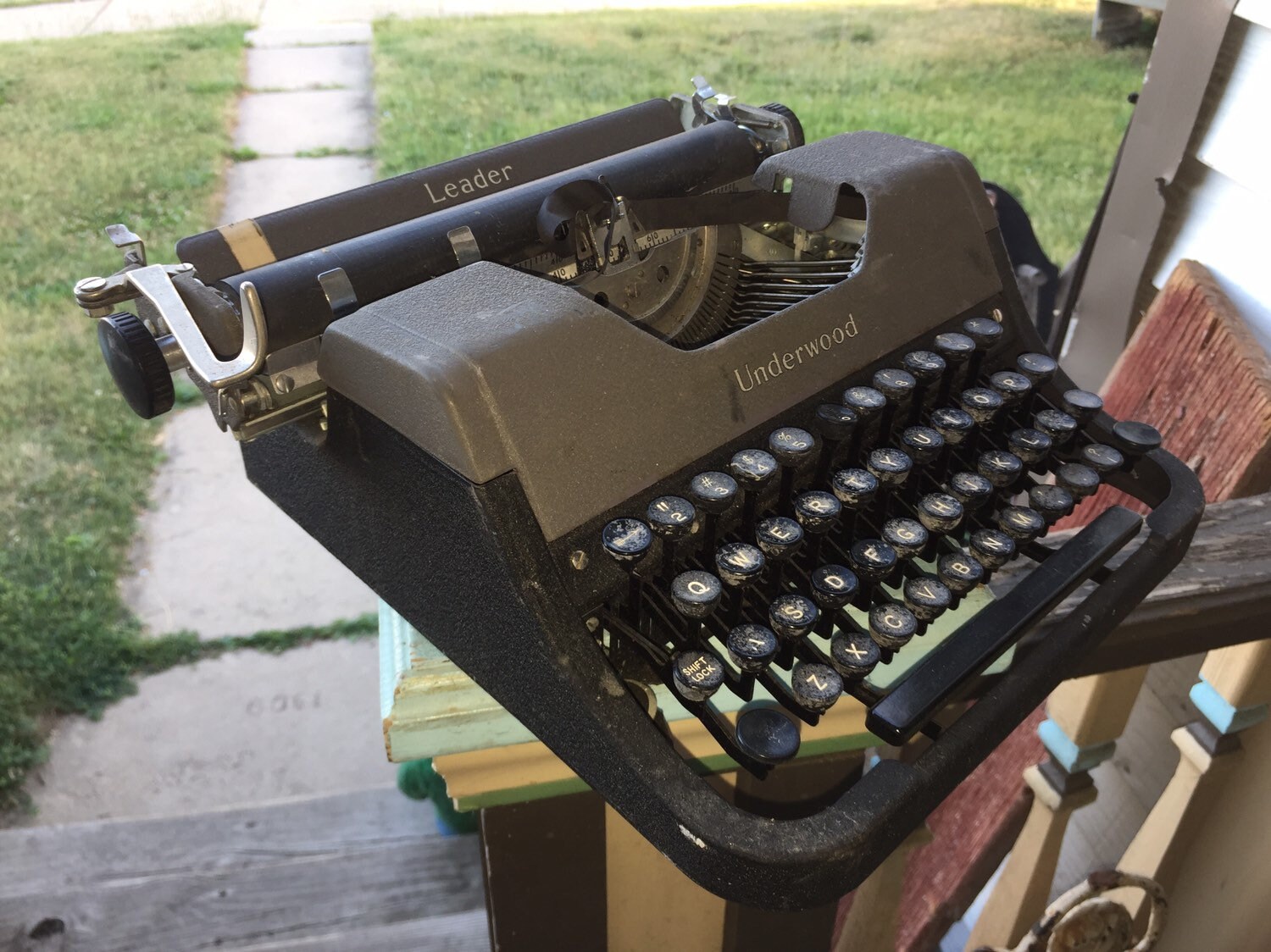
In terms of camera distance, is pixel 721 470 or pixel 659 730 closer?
pixel 659 730

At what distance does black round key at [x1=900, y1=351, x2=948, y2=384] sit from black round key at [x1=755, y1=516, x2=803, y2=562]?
0.31m

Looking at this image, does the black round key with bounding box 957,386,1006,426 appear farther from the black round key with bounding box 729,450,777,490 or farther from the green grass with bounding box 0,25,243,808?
the green grass with bounding box 0,25,243,808

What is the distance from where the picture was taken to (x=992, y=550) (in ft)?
3.50

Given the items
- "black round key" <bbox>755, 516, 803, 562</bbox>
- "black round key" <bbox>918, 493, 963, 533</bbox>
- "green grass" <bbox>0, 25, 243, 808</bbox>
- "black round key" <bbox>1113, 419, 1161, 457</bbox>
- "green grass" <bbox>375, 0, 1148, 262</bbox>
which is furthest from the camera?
"green grass" <bbox>375, 0, 1148, 262</bbox>

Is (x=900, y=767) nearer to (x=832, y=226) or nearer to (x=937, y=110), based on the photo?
(x=832, y=226)

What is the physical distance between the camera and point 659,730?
88 cm

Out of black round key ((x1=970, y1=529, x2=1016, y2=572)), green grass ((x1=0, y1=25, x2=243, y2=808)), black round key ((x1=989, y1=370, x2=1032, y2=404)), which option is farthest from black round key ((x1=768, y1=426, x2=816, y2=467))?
green grass ((x1=0, y1=25, x2=243, y2=808))

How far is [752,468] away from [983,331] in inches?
18.6

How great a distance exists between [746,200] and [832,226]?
0.15m

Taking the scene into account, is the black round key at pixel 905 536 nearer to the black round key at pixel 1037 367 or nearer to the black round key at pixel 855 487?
the black round key at pixel 855 487

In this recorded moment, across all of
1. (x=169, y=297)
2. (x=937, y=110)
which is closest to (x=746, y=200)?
(x=169, y=297)

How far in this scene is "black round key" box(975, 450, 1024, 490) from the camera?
115 cm

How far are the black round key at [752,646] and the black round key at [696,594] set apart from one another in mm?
39

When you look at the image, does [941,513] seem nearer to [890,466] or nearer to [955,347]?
[890,466]
